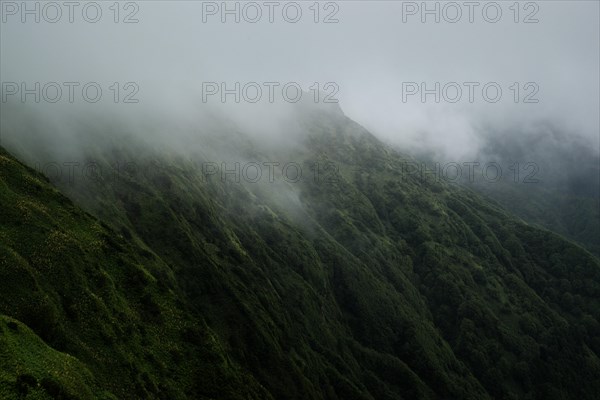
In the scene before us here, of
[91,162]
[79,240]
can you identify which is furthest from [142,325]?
[91,162]

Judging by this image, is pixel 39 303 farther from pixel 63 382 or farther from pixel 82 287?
pixel 63 382

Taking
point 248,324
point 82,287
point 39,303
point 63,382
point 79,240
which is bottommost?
point 63,382

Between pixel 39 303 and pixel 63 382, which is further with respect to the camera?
pixel 39 303

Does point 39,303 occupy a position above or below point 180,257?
below

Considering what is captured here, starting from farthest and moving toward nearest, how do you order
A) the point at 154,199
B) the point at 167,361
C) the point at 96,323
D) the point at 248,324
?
1. the point at 154,199
2. the point at 248,324
3. the point at 167,361
4. the point at 96,323

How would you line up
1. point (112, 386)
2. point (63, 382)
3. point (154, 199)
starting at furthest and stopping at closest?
1. point (154, 199)
2. point (112, 386)
3. point (63, 382)

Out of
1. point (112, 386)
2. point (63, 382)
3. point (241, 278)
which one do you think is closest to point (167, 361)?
point (112, 386)

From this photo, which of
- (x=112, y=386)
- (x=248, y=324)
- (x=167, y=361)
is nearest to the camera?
(x=112, y=386)

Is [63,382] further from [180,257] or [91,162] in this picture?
[91,162]

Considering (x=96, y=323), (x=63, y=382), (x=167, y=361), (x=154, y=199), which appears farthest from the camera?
(x=154, y=199)
